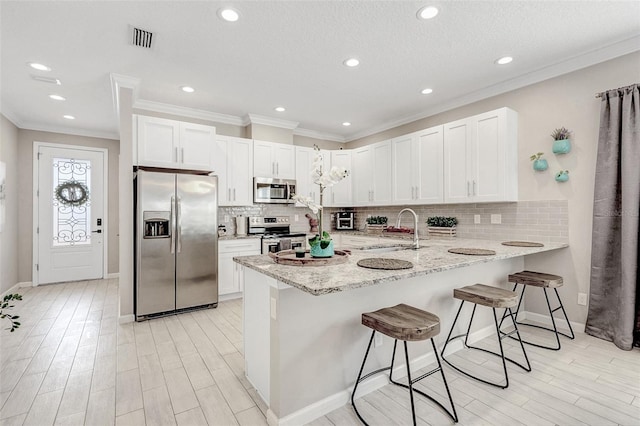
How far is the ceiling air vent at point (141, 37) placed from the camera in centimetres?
246

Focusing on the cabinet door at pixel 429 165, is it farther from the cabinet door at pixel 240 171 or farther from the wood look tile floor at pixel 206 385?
the cabinet door at pixel 240 171

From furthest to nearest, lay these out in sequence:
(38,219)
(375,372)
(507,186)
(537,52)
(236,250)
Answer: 1. (38,219)
2. (236,250)
3. (507,186)
4. (537,52)
5. (375,372)

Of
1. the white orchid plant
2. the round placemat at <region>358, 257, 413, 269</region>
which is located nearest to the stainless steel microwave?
the white orchid plant

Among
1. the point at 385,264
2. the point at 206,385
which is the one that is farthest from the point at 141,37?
the point at 206,385

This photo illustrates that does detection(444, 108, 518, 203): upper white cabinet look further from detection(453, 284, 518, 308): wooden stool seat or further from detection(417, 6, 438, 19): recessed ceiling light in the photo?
detection(417, 6, 438, 19): recessed ceiling light

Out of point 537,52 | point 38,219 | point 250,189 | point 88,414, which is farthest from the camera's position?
point 38,219

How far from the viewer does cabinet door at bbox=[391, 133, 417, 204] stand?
4250mm

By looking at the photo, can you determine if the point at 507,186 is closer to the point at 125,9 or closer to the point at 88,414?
the point at 125,9

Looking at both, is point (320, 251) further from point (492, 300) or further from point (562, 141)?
point (562, 141)

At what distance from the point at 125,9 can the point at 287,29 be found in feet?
3.83

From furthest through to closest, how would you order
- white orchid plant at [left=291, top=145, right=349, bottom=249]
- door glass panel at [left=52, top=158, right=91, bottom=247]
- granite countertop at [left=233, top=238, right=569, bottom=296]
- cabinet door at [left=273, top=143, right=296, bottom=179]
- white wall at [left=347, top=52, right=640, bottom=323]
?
door glass panel at [left=52, top=158, right=91, bottom=247] → cabinet door at [left=273, top=143, right=296, bottom=179] → white wall at [left=347, top=52, right=640, bottom=323] → white orchid plant at [left=291, top=145, right=349, bottom=249] → granite countertop at [left=233, top=238, right=569, bottom=296]

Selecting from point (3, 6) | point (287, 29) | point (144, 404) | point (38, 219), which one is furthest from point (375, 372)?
point (38, 219)

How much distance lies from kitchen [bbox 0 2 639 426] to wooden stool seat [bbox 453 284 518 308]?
1.33m

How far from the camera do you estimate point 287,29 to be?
2.46 m
